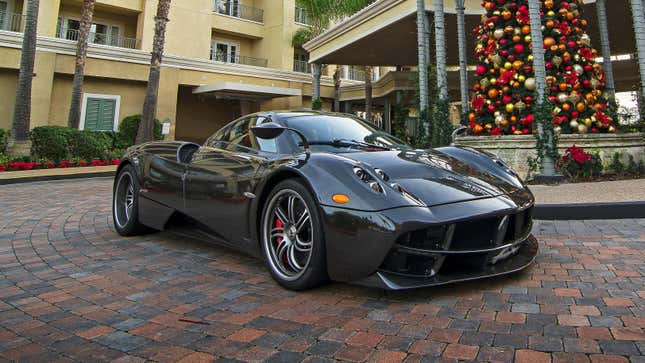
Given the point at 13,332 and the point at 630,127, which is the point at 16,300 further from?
the point at 630,127

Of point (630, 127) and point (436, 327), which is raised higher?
point (630, 127)

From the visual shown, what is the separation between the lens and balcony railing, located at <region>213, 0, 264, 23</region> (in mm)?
23000

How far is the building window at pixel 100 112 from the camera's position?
17219 millimetres

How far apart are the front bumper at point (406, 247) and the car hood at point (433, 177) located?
0.09m

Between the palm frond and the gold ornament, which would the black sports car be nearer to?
the gold ornament

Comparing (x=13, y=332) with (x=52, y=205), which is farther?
(x=52, y=205)

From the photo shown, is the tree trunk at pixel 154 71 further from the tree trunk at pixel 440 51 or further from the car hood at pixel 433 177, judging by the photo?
the car hood at pixel 433 177

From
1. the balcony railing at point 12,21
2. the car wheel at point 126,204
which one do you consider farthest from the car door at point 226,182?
the balcony railing at point 12,21

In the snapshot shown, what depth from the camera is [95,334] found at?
1.95 metres

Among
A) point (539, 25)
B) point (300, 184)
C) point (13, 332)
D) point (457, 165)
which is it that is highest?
point (539, 25)

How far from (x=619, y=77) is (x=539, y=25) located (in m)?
13.4

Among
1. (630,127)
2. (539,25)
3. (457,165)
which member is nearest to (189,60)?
(539,25)

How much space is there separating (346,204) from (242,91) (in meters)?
17.7

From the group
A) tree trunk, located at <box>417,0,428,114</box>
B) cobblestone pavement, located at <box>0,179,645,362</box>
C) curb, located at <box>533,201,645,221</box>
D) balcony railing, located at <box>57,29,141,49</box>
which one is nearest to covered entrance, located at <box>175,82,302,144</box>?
balcony railing, located at <box>57,29,141,49</box>
